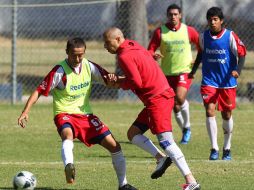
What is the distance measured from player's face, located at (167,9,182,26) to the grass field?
6.47ft

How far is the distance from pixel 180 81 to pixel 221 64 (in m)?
2.29

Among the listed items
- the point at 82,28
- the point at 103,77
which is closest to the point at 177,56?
the point at 103,77

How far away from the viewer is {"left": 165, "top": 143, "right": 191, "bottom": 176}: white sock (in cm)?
939

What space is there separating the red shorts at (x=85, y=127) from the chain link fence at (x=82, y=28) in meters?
10.5

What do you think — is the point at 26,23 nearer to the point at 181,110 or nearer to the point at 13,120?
the point at 13,120

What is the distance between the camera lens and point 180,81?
14984 mm

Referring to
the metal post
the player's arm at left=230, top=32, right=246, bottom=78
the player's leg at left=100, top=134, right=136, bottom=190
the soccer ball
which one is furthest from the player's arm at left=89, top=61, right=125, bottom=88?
the metal post

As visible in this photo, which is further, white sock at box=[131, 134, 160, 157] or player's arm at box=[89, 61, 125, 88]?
white sock at box=[131, 134, 160, 157]

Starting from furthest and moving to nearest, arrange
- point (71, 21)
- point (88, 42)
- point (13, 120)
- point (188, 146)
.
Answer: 1. point (88, 42)
2. point (71, 21)
3. point (13, 120)
4. point (188, 146)

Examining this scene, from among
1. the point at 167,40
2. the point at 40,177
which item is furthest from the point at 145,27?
the point at 40,177

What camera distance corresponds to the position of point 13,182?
9.48m

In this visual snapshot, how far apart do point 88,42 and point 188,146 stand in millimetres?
19512

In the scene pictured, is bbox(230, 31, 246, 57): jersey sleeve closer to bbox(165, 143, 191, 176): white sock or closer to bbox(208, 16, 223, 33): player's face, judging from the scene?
bbox(208, 16, 223, 33): player's face

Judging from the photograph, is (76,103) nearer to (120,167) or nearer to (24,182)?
(120,167)
